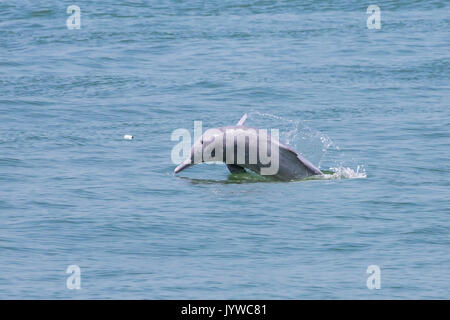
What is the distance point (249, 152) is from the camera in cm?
2616

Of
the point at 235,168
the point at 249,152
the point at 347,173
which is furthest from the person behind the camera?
the point at 347,173

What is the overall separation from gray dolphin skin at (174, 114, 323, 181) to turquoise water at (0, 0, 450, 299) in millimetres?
445

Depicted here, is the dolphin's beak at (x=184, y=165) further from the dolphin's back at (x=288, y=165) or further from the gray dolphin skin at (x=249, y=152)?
the dolphin's back at (x=288, y=165)

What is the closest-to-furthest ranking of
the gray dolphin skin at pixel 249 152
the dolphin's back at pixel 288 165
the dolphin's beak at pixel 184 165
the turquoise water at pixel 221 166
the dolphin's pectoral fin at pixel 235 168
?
the turquoise water at pixel 221 166 < the gray dolphin skin at pixel 249 152 < the dolphin's back at pixel 288 165 < the dolphin's beak at pixel 184 165 < the dolphin's pectoral fin at pixel 235 168

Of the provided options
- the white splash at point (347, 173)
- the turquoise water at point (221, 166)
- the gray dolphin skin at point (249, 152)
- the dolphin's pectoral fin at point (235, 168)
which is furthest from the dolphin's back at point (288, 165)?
the white splash at point (347, 173)

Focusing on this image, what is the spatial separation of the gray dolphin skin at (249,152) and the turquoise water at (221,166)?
0.44m

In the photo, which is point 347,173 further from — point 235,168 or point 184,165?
point 184,165

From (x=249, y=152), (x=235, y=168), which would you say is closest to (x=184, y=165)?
(x=235, y=168)

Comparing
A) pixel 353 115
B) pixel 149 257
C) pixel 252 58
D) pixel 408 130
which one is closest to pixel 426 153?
pixel 408 130

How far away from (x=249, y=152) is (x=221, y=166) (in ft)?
9.26

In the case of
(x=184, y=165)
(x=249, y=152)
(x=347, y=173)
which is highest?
(x=249, y=152)

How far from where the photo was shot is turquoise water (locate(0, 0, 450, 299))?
21172mm

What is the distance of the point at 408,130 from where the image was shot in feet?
103

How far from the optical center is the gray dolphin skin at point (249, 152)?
26109 mm
